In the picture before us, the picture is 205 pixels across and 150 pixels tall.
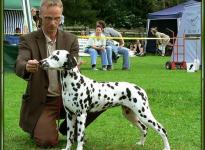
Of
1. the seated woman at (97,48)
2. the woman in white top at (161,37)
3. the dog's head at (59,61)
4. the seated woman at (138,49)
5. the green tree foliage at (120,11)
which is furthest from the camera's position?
the green tree foliage at (120,11)

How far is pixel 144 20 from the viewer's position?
39.8 meters

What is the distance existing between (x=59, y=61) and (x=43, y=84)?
723mm

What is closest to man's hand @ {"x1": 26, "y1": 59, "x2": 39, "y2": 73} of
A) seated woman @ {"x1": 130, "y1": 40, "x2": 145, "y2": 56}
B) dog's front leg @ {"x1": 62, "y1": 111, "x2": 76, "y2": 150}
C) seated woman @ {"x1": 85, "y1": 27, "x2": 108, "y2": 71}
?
dog's front leg @ {"x1": 62, "y1": 111, "x2": 76, "y2": 150}

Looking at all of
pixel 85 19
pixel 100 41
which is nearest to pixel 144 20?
pixel 85 19

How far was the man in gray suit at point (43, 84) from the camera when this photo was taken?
507 centimetres

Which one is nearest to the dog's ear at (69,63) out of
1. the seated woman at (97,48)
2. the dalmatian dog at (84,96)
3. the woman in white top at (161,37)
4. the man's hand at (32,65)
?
the dalmatian dog at (84,96)

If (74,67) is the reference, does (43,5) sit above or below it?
above

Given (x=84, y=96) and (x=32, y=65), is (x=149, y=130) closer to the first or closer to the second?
(x=84, y=96)

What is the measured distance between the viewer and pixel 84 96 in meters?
4.66

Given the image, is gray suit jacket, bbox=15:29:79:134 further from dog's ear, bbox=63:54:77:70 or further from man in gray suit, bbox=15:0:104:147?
dog's ear, bbox=63:54:77:70

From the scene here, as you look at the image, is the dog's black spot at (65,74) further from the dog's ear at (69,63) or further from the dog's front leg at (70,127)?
the dog's front leg at (70,127)

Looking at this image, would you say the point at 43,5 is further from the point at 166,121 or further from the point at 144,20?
the point at 144,20

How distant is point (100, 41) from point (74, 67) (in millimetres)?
10866

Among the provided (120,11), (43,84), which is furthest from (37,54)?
(120,11)
